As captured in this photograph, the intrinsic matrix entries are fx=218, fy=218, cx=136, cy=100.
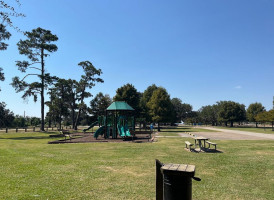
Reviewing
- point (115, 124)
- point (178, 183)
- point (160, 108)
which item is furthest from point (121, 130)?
point (178, 183)

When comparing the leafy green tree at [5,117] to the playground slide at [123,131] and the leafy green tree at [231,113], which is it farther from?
the leafy green tree at [231,113]

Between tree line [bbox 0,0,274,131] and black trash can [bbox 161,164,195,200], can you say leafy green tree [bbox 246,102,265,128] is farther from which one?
black trash can [bbox 161,164,195,200]

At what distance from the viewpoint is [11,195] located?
5504 mm

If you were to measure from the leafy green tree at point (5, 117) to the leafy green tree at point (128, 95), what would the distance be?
3784 centimetres

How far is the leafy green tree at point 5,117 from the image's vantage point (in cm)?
6444

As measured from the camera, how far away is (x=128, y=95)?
4944 cm

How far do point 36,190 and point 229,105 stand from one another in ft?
256

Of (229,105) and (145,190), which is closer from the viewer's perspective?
(145,190)

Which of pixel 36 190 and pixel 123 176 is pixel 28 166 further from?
pixel 123 176

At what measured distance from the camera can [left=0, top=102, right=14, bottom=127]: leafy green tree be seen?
64.4 meters

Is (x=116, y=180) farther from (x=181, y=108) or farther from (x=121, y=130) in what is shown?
(x=181, y=108)

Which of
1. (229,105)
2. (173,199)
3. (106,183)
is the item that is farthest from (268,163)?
(229,105)

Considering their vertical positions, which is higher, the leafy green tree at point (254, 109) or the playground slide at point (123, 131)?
the leafy green tree at point (254, 109)

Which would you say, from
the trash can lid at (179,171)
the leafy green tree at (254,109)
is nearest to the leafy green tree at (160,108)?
the trash can lid at (179,171)
